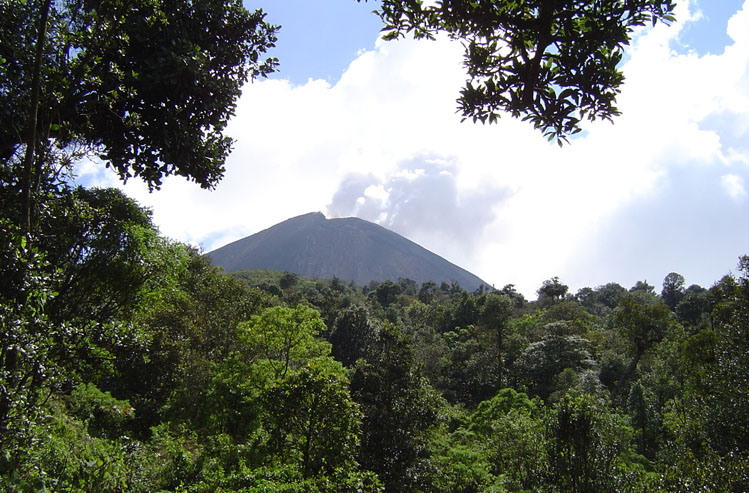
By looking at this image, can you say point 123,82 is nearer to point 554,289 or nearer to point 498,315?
point 498,315

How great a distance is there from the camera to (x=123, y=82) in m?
5.99

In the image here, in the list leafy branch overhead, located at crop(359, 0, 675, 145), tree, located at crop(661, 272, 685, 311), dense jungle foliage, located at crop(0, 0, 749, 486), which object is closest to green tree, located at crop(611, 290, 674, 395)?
dense jungle foliage, located at crop(0, 0, 749, 486)

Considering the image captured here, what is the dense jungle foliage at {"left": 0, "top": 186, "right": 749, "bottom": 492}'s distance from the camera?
210 inches

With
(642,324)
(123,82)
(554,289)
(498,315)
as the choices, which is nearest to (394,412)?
(123,82)

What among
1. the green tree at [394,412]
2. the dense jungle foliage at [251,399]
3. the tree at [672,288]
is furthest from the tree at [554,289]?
the green tree at [394,412]

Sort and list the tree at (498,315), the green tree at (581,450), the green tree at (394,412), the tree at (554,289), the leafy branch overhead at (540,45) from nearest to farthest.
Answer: the leafy branch overhead at (540,45)
the green tree at (581,450)
the green tree at (394,412)
the tree at (498,315)
the tree at (554,289)

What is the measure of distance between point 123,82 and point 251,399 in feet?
43.9

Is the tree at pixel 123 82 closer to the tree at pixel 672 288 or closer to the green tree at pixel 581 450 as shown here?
the green tree at pixel 581 450

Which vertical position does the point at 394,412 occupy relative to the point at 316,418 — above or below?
below

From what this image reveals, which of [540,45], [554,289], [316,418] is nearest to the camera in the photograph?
[540,45]

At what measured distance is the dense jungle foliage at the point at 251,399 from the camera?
210 inches

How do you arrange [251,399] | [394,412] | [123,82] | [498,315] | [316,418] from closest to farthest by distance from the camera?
[123,82] → [316,418] → [394,412] → [251,399] → [498,315]

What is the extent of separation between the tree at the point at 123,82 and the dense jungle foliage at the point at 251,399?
0.90 m

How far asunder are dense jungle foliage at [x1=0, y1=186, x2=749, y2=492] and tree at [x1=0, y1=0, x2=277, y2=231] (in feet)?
2.94
